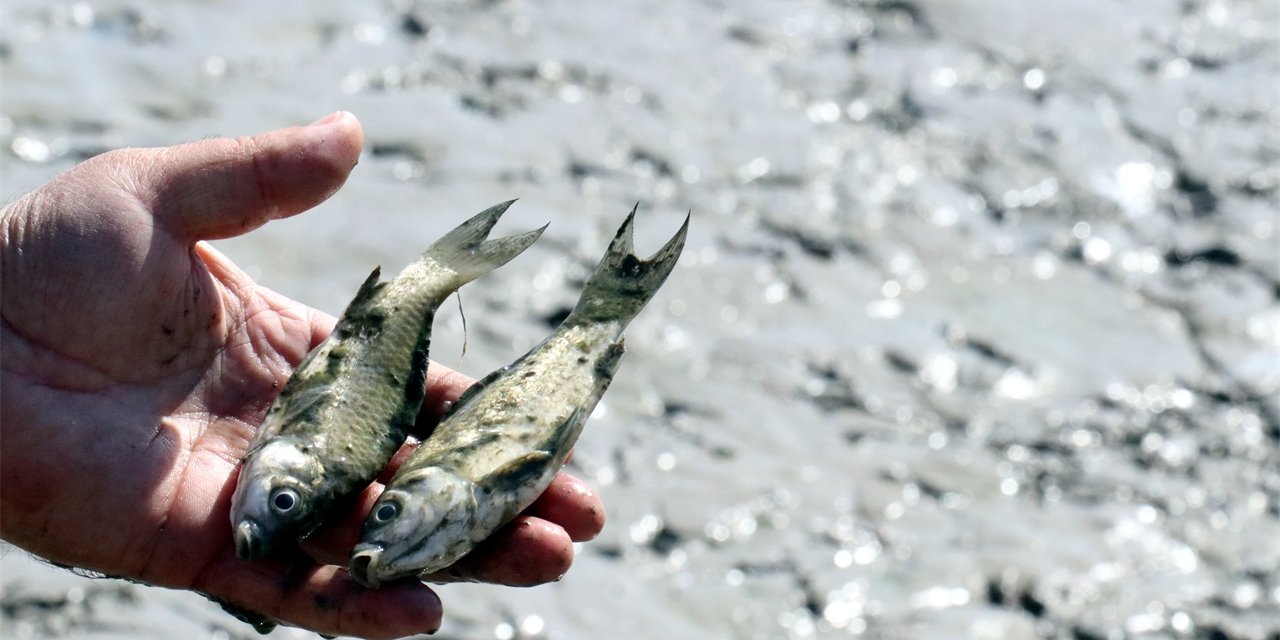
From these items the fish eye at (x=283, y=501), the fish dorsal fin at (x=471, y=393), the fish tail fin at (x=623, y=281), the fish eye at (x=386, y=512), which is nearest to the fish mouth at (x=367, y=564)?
the fish eye at (x=386, y=512)

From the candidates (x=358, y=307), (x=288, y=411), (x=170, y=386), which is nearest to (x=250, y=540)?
(x=288, y=411)

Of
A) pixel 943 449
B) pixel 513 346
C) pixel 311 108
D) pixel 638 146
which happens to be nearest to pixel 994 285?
pixel 943 449

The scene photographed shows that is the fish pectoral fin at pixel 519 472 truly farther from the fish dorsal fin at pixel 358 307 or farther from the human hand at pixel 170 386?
the fish dorsal fin at pixel 358 307

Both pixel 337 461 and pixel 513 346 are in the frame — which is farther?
pixel 513 346

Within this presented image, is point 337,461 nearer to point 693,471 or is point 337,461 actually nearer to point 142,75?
point 693,471

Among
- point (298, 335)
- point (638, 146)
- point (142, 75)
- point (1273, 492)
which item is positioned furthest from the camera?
point (638, 146)

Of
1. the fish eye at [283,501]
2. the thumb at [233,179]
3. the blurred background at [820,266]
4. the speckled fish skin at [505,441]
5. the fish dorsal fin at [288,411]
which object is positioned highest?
the thumb at [233,179]

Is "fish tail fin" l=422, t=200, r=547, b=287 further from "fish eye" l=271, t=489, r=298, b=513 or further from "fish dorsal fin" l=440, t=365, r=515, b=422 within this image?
"fish eye" l=271, t=489, r=298, b=513

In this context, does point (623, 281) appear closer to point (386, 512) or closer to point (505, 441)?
point (505, 441)
